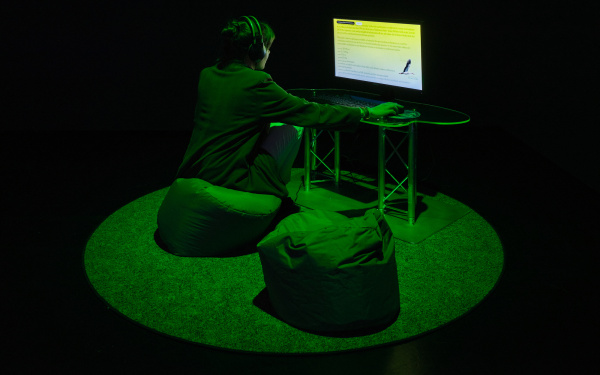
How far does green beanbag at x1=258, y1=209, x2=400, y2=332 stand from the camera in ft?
8.52

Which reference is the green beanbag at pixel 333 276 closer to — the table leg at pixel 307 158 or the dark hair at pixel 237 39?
the dark hair at pixel 237 39

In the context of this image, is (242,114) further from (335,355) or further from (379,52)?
(335,355)

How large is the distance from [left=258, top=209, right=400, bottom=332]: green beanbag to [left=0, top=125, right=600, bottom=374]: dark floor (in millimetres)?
172

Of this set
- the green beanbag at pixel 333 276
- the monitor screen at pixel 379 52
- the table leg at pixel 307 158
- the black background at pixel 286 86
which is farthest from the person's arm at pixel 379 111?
the green beanbag at pixel 333 276

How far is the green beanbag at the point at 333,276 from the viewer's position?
8.52ft

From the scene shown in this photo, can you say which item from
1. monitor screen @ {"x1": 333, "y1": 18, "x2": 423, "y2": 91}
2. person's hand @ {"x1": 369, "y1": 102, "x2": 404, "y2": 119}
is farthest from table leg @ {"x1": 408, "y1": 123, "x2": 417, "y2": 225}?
monitor screen @ {"x1": 333, "y1": 18, "x2": 423, "y2": 91}

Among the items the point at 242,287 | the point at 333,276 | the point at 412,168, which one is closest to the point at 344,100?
the point at 412,168

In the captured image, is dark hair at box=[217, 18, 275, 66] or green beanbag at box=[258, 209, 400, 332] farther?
dark hair at box=[217, 18, 275, 66]

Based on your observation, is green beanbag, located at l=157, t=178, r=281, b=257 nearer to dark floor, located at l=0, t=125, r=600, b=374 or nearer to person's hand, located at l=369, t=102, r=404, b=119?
dark floor, located at l=0, t=125, r=600, b=374

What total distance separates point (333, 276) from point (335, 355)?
324 mm

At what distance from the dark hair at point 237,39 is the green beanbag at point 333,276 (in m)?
1.16

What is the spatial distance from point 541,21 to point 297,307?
3855 mm

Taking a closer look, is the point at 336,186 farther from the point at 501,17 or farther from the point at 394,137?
the point at 501,17

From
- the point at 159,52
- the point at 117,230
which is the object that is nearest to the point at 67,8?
the point at 159,52
